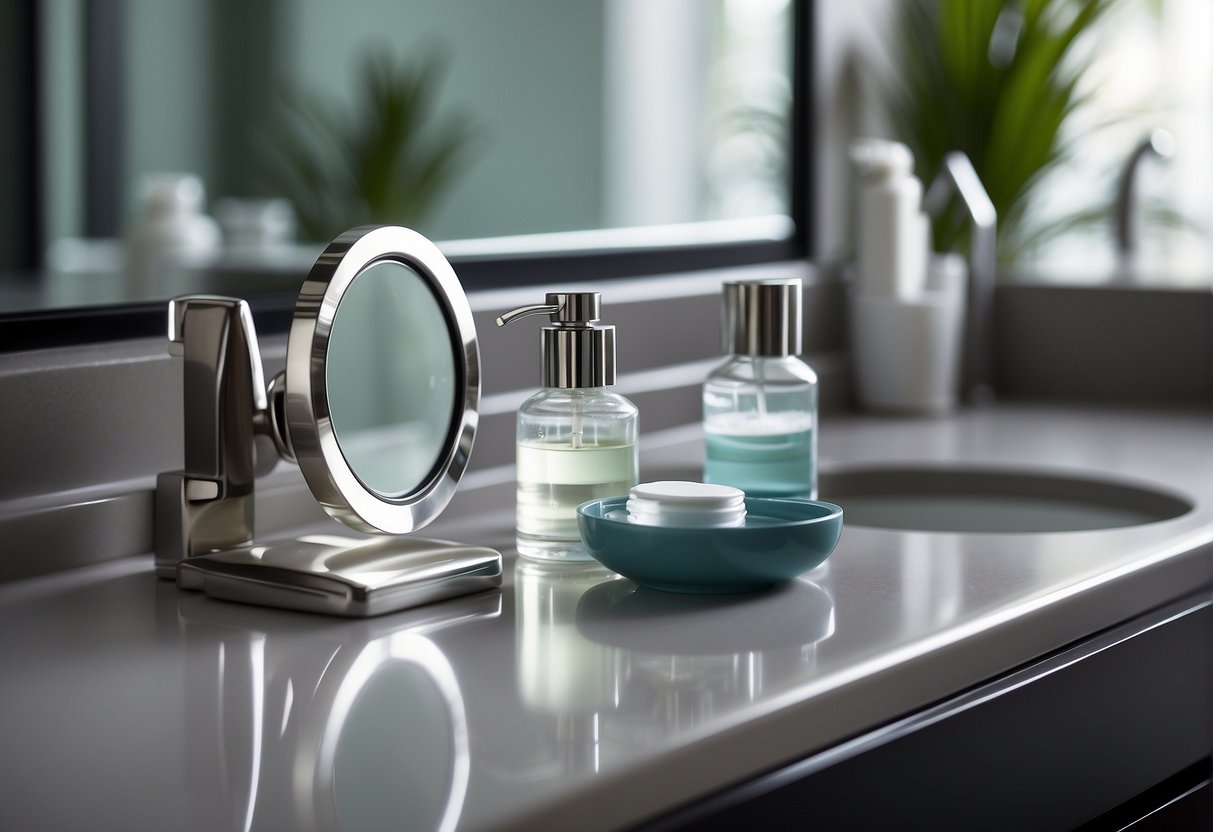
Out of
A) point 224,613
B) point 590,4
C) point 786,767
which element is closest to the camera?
point 786,767

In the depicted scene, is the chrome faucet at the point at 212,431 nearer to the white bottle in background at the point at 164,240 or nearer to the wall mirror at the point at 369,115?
the white bottle in background at the point at 164,240

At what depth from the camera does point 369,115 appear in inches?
141

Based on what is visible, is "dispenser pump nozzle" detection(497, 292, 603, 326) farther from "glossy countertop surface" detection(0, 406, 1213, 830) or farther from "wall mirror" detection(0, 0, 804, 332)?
"wall mirror" detection(0, 0, 804, 332)

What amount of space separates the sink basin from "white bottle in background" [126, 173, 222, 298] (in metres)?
1.26

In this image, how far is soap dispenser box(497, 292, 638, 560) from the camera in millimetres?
823

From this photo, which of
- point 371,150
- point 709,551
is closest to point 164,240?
point 371,150

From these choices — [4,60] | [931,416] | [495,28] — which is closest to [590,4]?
[495,28]

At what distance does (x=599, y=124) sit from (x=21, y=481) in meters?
2.89

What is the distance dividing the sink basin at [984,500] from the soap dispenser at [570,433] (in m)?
0.40

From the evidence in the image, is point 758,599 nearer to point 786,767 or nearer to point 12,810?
point 786,767

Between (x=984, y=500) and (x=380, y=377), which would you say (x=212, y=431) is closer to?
(x=380, y=377)

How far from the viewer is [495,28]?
3693 mm

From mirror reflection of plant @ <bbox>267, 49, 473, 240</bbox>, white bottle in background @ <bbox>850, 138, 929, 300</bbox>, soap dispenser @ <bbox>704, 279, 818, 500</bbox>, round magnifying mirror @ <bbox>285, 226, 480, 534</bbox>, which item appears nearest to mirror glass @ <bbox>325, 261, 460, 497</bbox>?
round magnifying mirror @ <bbox>285, 226, 480, 534</bbox>

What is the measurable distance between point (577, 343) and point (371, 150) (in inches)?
107
